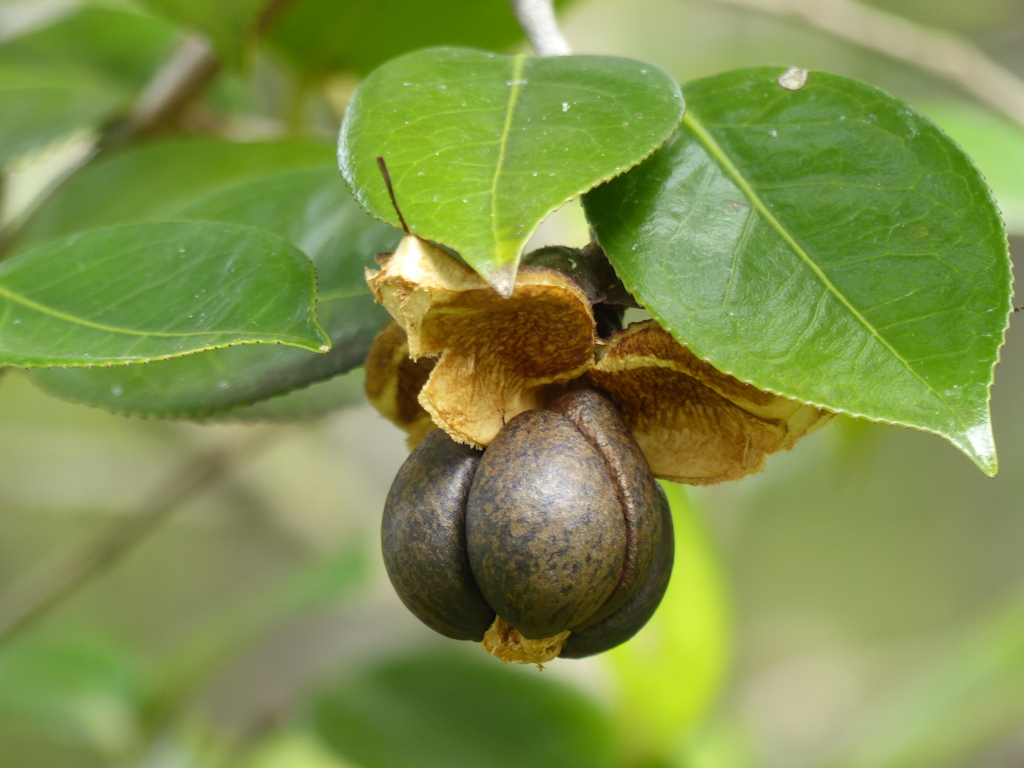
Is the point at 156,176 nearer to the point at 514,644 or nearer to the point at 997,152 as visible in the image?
the point at 514,644

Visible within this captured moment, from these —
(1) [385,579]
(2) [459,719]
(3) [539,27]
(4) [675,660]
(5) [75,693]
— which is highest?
(3) [539,27]

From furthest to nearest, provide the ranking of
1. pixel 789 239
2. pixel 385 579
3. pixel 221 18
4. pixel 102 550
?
1. pixel 385 579
2. pixel 102 550
3. pixel 221 18
4. pixel 789 239

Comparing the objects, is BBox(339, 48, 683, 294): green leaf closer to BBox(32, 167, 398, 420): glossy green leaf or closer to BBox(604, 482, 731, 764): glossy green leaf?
BBox(32, 167, 398, 420): glossy green leaf

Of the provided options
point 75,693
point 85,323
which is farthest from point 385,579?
point 85,323

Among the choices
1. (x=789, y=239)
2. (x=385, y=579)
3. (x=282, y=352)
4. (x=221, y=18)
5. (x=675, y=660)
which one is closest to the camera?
(x=789, y=239)

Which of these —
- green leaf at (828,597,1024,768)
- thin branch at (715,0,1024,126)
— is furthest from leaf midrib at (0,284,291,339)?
green leaf at (828,597,1024,768)

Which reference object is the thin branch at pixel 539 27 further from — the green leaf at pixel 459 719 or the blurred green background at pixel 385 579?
the green leaf at pixel 459 719

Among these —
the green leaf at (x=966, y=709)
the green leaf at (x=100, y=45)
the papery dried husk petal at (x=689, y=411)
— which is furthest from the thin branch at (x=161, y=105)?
the green leaf at (x=966, y=709)

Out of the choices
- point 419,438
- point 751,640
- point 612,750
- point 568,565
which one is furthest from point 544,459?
point 751,640
